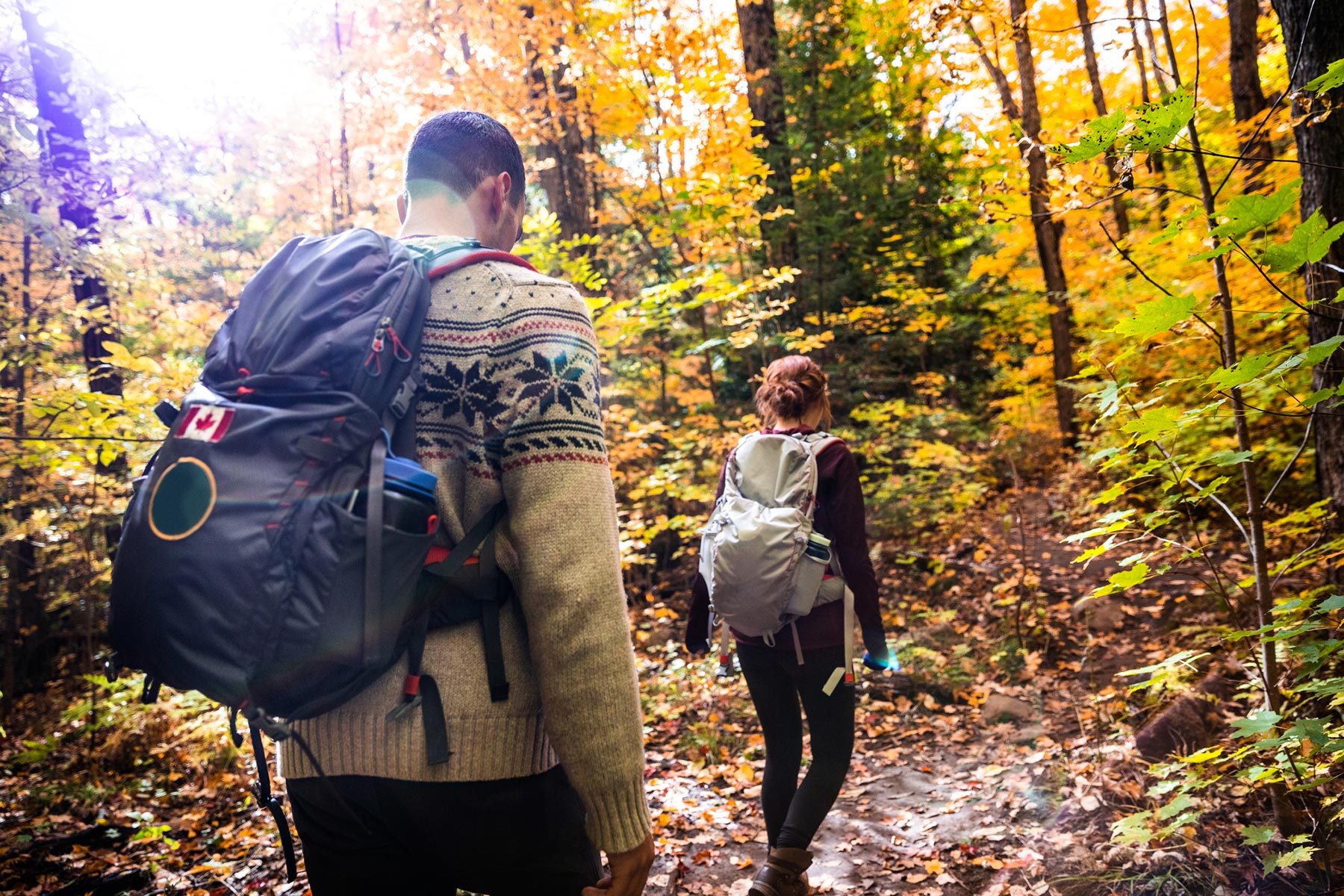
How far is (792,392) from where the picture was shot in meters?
3.08

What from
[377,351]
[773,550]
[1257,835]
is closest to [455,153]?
[377,351]

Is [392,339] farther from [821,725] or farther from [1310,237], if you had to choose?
[821,725]

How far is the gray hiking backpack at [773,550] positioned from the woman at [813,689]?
0.05 m

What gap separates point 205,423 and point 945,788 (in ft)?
14.3

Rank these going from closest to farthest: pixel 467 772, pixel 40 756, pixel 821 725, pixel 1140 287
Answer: pixel 467 772 < pixel 821 725 < pixel 40 756 < pixel 1140 287

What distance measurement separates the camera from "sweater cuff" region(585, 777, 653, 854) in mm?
1189

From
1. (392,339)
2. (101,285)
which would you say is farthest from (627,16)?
(392,339)

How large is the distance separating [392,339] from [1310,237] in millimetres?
2090

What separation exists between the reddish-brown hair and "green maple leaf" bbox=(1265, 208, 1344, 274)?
5.03ft

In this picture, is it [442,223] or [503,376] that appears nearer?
[503,376]

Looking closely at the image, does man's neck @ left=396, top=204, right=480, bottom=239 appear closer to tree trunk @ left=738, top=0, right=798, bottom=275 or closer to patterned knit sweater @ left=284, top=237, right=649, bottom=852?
patterned knit sweater @ left=284, top=237, right=649, bottom=852

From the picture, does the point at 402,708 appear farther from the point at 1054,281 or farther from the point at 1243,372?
the point at 1054,281

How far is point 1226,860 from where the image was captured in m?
2.63

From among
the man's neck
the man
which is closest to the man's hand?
the man
